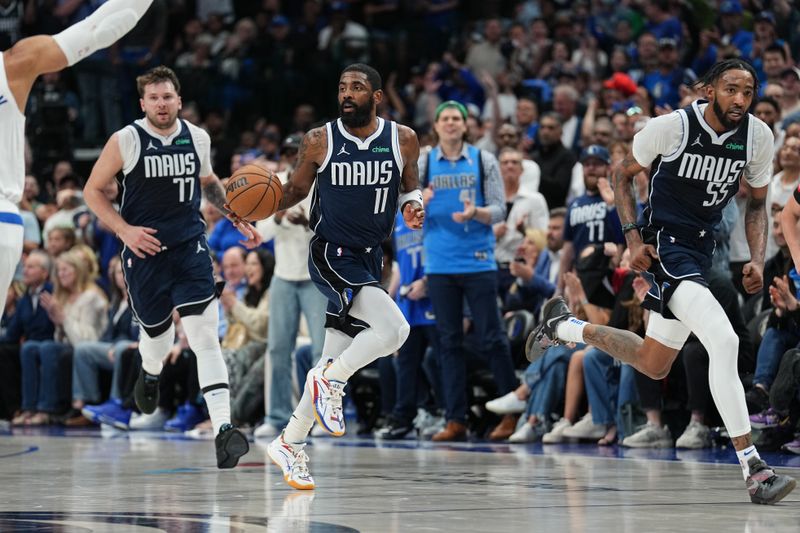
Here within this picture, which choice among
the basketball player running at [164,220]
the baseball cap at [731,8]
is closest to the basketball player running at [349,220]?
the basketball player running at [164,220]

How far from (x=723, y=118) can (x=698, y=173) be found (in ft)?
1.12

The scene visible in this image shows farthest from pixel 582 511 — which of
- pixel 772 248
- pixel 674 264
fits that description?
pixel 772 248

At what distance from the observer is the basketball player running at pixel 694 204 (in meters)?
7.37

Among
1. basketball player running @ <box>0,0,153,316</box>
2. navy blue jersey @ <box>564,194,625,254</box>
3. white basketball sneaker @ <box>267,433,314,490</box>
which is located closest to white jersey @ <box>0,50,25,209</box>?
basketball player running @ <box>0,0,153,316</box>

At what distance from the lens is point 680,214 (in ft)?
25.3

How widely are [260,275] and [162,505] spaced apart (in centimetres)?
713

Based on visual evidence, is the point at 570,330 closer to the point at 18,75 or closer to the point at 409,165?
the point at 409,165

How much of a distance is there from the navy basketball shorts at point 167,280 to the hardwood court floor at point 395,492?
44.7 inches

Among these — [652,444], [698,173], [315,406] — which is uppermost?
[698,173]

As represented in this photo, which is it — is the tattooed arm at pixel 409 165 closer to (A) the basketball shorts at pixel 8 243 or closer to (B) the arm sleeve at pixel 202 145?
(B) the arm sleeve at pixel 202 145

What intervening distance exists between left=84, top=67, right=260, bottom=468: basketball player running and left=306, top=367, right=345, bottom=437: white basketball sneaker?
44.9 inches

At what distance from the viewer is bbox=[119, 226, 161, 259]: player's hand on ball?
8945 mm

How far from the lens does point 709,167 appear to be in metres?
7.62

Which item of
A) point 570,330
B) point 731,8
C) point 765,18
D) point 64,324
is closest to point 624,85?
point 765,18
